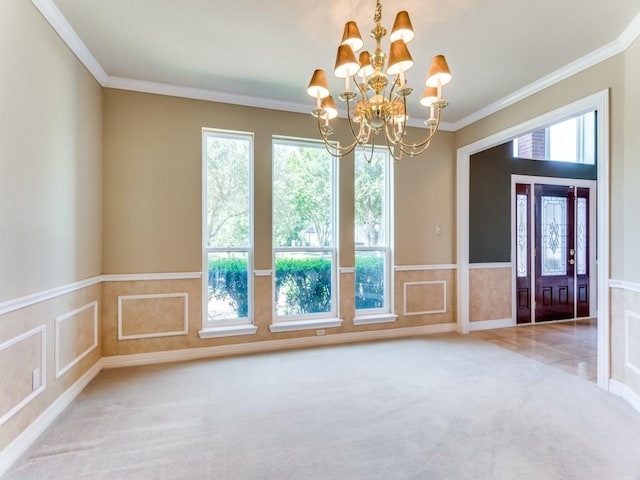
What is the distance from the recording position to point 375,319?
4.39 meters

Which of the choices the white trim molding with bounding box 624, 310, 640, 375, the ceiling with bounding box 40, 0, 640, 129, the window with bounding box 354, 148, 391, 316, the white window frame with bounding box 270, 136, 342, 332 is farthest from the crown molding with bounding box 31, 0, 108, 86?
the white trim molding with bounding box 624, 310, 640, 375

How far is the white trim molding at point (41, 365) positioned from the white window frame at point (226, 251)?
147 centimetres

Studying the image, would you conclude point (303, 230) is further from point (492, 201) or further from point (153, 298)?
point (492, 201)

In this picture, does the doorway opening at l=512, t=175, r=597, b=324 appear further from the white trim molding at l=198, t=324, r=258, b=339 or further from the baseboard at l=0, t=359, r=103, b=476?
the baseboard at l=0, t=359, r=103, b=476

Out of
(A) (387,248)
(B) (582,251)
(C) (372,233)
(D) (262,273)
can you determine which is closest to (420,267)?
(A) (387,248)

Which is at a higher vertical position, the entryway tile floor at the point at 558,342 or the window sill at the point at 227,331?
the window sill at the point at 227,331

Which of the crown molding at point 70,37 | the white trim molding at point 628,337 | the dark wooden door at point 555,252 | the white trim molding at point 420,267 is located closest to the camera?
the crown molding at point 70,37

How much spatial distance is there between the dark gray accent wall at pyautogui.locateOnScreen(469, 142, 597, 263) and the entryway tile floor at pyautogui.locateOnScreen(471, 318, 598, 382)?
1.06 meters

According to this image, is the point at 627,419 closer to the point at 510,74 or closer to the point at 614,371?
the point at 614,371

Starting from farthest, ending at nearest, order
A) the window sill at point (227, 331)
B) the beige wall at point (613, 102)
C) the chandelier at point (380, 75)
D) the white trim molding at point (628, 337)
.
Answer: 1. the window sill at point (227, 331)
2. the beige wall at point (613, 102)
3. the white trim molding at point (628, 337)
4. the chandelier at point (380, 75)

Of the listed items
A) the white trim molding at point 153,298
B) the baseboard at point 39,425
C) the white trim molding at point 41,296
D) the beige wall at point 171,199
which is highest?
the beige wall at point 171,199

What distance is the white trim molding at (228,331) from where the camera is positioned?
145 inches

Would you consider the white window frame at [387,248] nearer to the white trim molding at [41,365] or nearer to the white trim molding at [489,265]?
the white trim molding at [489,265]

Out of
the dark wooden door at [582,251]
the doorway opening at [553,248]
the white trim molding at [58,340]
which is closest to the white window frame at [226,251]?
the white trim molding at [58,340]
